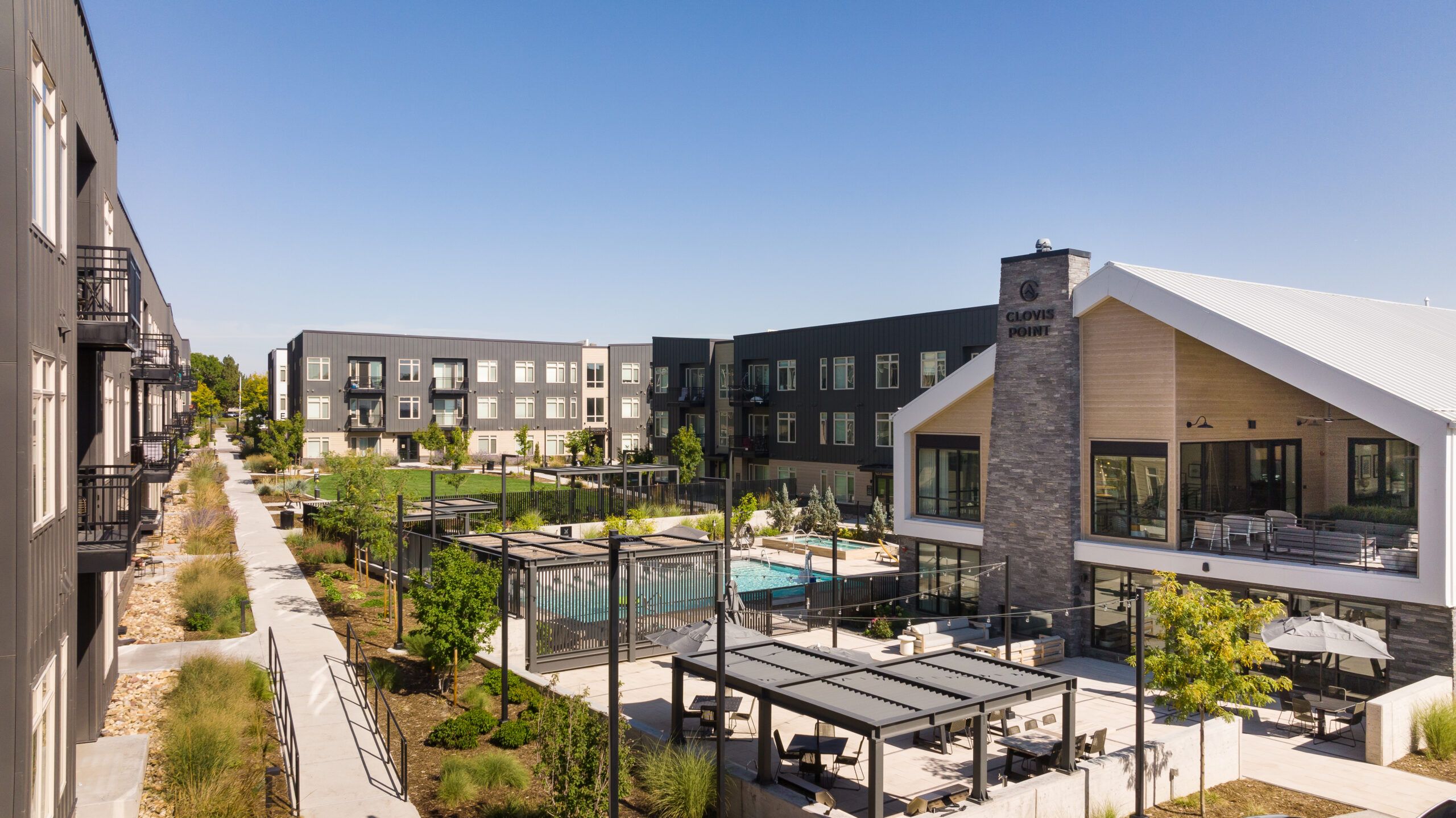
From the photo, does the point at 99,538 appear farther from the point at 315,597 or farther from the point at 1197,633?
the point at 1197,633

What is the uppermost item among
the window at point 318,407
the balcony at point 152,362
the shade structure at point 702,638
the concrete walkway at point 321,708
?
the balcony at point 152,362

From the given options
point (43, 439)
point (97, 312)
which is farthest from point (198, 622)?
point (43, 439)

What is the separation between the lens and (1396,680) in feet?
57.2

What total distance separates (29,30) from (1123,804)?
1648cm

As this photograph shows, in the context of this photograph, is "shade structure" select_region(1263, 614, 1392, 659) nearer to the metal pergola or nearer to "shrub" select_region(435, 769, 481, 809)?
the metal pergola

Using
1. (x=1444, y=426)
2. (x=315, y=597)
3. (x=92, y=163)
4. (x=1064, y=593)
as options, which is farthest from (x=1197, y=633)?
(x=315, y=597)

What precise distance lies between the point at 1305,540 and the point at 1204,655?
7.76m

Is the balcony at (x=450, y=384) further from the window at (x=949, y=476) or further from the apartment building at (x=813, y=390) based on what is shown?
the window at (x=949, y=476)

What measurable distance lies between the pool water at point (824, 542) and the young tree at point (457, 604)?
1968 cm

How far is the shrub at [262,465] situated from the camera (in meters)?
60.7

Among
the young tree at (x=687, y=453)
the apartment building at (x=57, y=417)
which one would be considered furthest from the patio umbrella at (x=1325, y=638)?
the young tree at (x=687, y=453)

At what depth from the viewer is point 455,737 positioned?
50.4 feet

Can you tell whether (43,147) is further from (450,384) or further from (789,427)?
(450,384)

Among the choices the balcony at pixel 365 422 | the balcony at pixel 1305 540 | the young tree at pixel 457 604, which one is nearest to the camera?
the young tree at pixel 457 604
